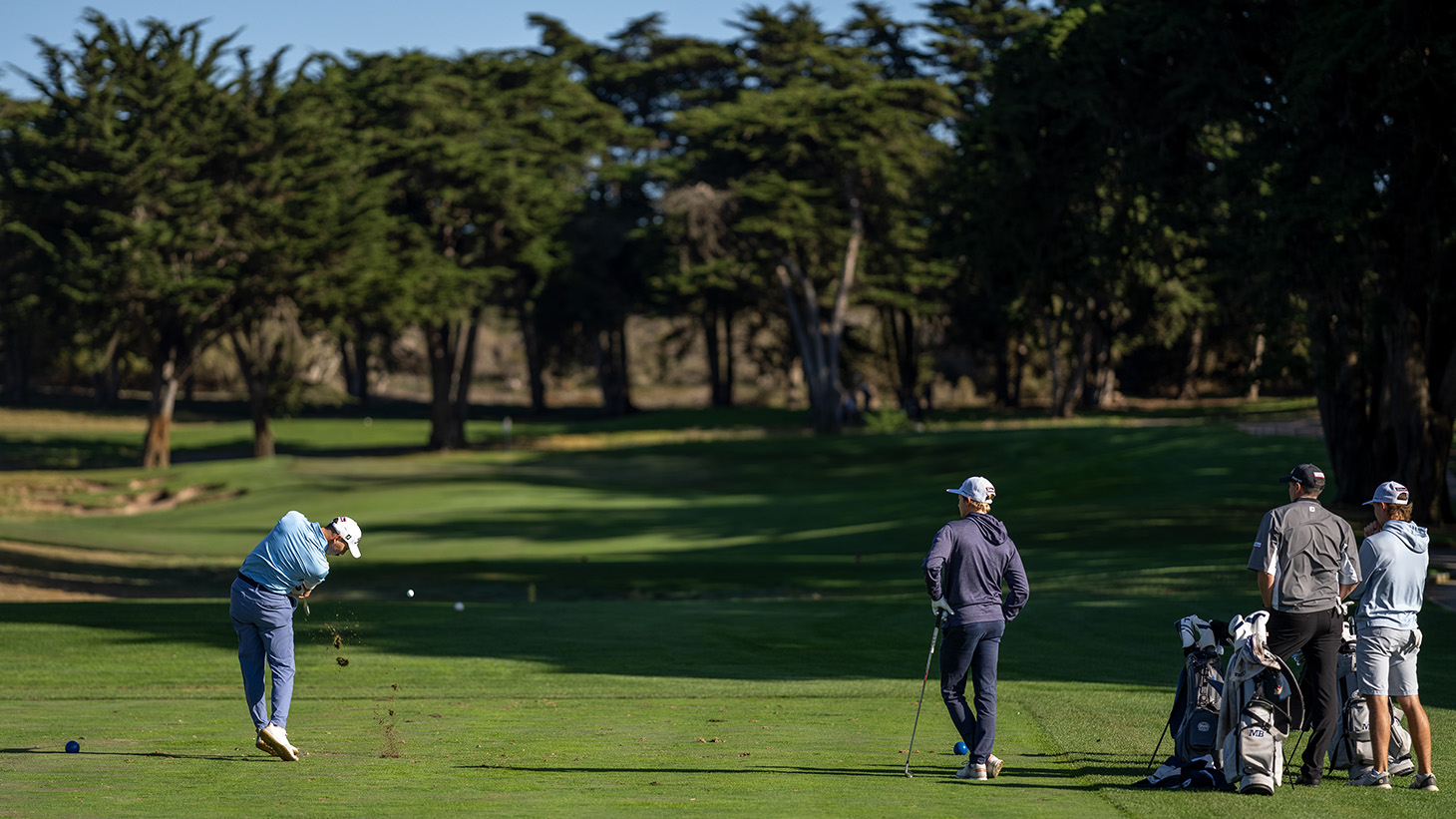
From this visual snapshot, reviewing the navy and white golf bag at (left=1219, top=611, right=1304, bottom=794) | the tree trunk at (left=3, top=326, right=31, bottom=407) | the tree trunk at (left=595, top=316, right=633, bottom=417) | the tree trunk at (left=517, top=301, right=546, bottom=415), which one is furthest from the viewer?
the tree trunk at (left=517, top=301, right=546, bottom=415)

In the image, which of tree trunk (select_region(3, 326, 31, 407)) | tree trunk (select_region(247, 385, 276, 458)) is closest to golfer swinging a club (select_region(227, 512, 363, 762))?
tree trunk (select_region(247, 385, 276, 458))

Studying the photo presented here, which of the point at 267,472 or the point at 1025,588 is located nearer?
the point at 1025,588

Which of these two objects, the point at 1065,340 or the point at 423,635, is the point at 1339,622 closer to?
the point at 423,635

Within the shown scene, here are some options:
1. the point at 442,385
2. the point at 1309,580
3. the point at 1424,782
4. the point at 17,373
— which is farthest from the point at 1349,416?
the point at 17,373

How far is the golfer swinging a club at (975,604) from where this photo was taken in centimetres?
1016

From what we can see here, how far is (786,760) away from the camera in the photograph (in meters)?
11.1

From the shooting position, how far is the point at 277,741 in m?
10.6

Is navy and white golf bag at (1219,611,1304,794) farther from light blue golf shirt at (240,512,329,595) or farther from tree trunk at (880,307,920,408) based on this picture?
tree trunk at (880,307,920,408)

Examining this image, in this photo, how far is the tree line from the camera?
26203mm

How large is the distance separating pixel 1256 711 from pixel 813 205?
5581cm

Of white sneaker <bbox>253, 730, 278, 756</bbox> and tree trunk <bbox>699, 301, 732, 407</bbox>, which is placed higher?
tree trunk <bbox>699, 301, 732, 407</bbox>

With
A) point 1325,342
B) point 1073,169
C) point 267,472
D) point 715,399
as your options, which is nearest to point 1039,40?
point 1073,169

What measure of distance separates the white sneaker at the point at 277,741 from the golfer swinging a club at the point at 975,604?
184 inches

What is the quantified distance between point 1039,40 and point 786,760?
20.9 metres
